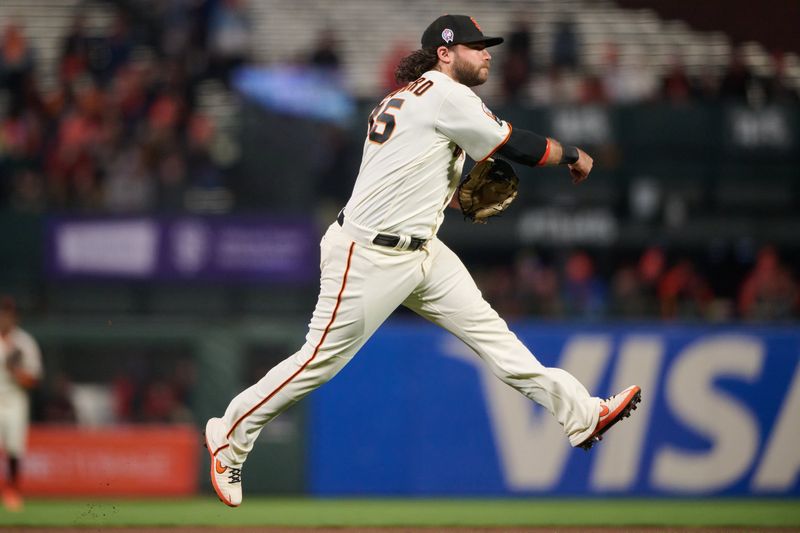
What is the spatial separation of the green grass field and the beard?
3313 millimetres

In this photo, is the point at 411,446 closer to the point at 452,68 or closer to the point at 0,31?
the point at 452,68

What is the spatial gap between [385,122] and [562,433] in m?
5.23

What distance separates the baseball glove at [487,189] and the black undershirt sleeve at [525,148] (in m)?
0.35

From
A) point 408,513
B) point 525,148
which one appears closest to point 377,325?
point 525,148

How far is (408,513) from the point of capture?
8.92 m

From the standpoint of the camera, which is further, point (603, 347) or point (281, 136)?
point (281, 136)

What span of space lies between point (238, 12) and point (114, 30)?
168 cm

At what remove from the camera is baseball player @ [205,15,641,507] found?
18.3 feet

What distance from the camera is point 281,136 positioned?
40.8ft

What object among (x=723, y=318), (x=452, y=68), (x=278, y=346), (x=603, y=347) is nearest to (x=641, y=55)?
(x=723, y=318)

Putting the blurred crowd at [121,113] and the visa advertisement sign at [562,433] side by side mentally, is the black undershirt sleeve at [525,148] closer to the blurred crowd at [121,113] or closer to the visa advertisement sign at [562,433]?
the visa advertisement sign at [562,433]

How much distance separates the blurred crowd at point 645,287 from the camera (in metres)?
11.6

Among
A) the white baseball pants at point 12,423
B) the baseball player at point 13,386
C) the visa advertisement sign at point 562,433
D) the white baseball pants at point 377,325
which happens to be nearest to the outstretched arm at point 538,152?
the white baseball pants at point 377,325

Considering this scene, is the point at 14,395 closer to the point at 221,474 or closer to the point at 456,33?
the point at 221,474
